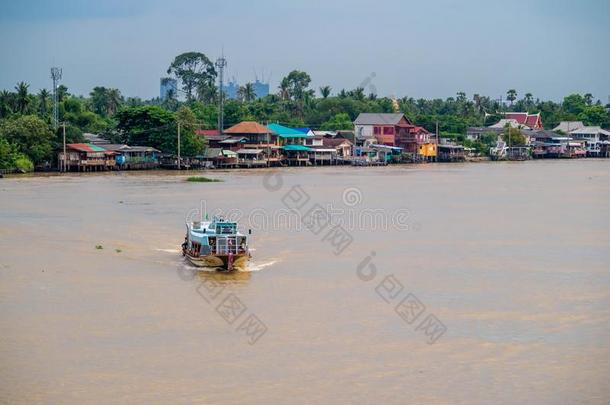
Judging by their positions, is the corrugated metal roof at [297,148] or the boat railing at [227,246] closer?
the boat railing at [227,246]

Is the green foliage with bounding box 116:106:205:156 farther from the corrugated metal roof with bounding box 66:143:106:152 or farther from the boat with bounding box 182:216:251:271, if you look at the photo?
the boat with bounding box 182:216:251:271

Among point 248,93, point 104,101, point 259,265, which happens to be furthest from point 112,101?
point 259,265

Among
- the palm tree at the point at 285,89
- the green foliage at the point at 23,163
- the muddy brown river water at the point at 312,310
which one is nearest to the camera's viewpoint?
the muddy brown river water at the point at 312,310

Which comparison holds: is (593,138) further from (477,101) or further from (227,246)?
(227,246)

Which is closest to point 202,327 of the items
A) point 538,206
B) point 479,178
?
point 538,206

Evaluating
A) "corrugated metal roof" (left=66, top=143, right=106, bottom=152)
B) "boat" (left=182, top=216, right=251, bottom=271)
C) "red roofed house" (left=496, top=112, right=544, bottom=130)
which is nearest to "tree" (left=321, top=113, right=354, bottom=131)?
"red roofed house" (left=496, top=112, right=544, bottom=130)

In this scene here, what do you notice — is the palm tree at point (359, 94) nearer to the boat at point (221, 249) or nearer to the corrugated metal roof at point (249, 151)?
the corrugated metal roof at point (249, 151)

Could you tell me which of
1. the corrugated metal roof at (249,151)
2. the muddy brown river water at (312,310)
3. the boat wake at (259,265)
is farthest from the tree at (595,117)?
the boat wake at (259,265)
